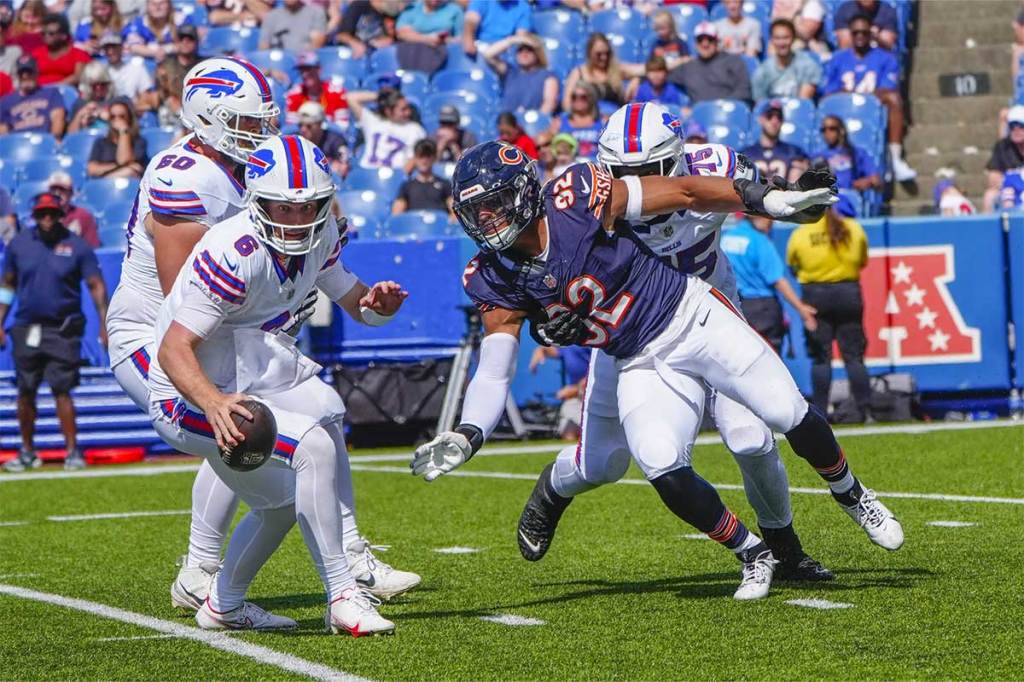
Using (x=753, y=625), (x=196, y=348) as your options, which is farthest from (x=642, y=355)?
(x=196, y=348)

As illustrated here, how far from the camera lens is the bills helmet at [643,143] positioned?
19.4 feet

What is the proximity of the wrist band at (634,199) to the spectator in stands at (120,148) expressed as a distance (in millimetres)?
9528

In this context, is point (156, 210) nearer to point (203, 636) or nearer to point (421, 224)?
point (203, 636)

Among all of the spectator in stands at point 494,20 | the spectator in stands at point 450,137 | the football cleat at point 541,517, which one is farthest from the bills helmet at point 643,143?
the spectator in stands at point 494,20

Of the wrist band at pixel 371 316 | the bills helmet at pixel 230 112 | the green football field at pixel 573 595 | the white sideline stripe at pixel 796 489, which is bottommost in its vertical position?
the white sideline stripe at pixel 796 489

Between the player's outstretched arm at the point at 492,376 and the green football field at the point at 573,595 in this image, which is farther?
the player's outstretched arm at the point at 492,376

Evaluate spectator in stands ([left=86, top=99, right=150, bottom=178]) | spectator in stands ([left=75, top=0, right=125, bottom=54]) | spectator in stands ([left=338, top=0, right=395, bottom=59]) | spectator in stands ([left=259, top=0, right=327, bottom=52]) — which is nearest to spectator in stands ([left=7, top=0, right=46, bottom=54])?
spectator in stands ([left=75, top=0, right=125, bottom=54])

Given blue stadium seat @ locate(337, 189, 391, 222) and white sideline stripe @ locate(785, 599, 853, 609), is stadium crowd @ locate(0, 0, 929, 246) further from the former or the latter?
white sideline stripe @ locate(785, 599, 853, 609)

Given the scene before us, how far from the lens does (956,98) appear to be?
599 inches

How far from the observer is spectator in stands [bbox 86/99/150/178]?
46.7 feet

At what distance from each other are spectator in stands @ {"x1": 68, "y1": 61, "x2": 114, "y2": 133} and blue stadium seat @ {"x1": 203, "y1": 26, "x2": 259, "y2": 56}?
142 cm

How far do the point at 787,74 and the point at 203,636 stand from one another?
1033cm

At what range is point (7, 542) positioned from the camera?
7992mm

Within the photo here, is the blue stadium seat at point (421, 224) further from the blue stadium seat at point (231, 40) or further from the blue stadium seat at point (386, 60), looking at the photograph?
the blue stadium seat at point (231, 40)
